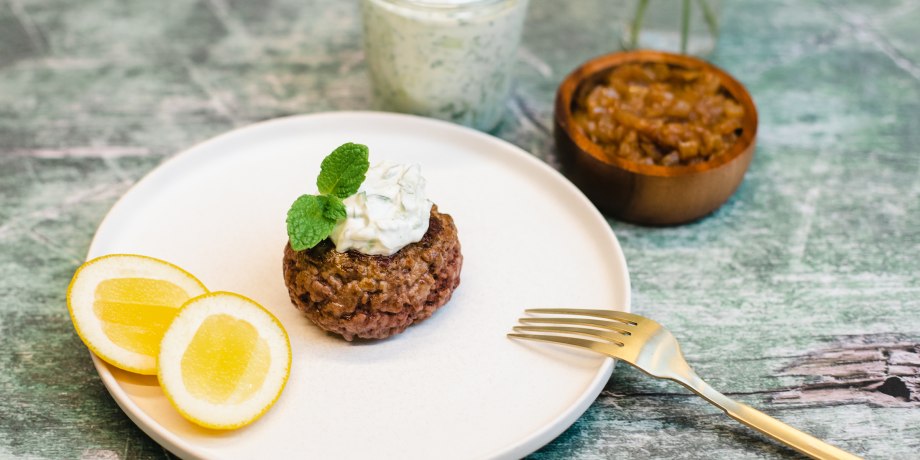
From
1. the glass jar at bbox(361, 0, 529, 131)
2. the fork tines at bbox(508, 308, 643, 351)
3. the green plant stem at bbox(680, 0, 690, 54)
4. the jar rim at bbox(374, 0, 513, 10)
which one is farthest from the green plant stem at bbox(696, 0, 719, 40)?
the fork tines at bbox(508, 308, 643, 351)

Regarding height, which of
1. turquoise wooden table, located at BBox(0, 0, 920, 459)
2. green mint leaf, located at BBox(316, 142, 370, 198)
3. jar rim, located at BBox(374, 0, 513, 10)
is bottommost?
turquoise wooden table, located at BBox(0, 0, 920, 459)

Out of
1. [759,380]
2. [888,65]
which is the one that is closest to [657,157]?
[759,380]

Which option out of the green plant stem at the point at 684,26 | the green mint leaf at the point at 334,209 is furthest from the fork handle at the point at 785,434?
the green plant stem at the point at 684,26

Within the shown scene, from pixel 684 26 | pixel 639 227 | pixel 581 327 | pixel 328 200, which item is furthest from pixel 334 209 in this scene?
pixel 684 26

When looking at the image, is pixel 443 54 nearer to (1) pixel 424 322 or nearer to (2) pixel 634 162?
(2) pixel 634 162

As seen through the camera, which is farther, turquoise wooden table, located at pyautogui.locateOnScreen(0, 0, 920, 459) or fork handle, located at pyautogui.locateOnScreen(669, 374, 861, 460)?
turquoise wooden table, located at pyautogui.locateOnScreen(0, 0, 920, 459)

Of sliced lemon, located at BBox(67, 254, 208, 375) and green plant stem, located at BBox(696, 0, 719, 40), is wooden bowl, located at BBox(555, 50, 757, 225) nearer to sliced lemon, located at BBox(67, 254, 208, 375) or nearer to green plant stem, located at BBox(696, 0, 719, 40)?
green plant stem, located at BBox(696, 0, 719, 40)

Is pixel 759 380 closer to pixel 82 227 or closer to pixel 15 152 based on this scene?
pixel 82 227

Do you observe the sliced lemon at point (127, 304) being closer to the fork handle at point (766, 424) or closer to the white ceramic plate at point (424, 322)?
the white ceramic plate at point (424, 322)
